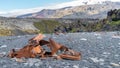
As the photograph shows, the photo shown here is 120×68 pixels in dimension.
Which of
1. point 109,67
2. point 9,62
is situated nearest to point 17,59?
point 9,62

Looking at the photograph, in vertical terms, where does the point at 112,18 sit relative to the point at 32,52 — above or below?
below

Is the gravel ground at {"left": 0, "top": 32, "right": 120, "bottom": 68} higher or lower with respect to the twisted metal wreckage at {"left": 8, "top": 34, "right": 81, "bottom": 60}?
lower

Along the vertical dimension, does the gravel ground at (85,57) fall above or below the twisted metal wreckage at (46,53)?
below

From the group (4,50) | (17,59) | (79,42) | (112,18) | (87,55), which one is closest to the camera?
(17,59)

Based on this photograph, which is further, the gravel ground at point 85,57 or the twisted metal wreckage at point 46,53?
the twisted metal wreckage at point 46,53

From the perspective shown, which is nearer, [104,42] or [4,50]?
[4,50]

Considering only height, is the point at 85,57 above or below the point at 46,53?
below

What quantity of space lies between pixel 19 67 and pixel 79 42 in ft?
15.4

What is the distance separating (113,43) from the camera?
15.0 m

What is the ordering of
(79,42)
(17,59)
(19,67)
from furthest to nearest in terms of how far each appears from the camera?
(79,42), (17,59), (19,67)

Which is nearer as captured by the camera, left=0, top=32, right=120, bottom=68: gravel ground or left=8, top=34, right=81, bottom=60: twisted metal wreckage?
left=0, top=32, right=120, bottom=68: gravel ground

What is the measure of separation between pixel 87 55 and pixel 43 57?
6.19 feet

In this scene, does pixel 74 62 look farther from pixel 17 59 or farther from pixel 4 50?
pixel 4 50

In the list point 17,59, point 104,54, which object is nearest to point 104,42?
point 104,54
